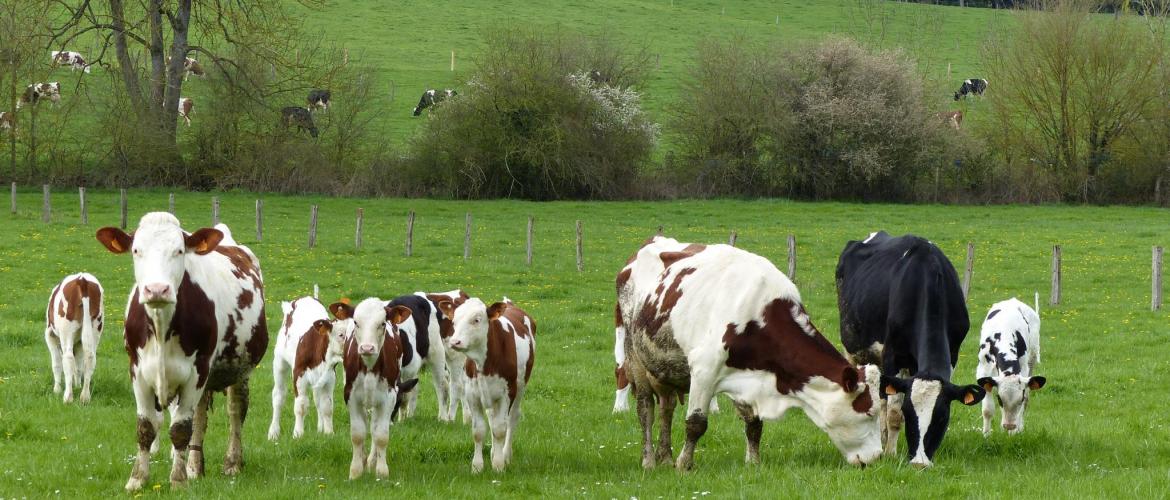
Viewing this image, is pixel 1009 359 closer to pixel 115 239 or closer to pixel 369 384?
pixel 369 384

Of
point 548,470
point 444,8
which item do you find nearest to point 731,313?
point 548,470

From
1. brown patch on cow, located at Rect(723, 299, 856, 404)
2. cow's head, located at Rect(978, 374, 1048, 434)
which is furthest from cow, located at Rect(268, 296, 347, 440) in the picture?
cow's head, located at Rect(978, 374, 1048, 434)

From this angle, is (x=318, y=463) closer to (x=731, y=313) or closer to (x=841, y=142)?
(x=731, y=313)

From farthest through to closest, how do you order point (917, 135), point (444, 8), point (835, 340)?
point (444, 8), point (917, 135), point (835, 340)

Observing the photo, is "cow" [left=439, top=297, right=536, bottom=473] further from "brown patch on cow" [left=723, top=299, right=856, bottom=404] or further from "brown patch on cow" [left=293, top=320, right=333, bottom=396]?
"brown patch on cow" [left=723, top=299, right=856, bottom=404]

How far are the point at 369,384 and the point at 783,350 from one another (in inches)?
130

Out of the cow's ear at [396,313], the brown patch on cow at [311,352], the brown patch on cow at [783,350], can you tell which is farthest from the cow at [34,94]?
the brown patch on cow at [783,350]

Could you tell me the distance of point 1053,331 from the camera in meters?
19.9

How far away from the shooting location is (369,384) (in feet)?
31.6

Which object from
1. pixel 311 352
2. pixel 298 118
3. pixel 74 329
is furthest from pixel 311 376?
pixel 298 118

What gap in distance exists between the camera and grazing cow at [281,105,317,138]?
4525 centimetres

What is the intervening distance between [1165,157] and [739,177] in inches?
695

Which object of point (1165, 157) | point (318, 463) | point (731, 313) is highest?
point (1165, 157)

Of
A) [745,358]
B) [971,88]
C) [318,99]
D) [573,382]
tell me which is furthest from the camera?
[971,88]
